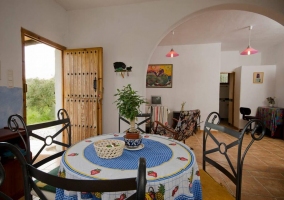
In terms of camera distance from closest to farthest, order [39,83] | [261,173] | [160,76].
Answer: [261,173], [160,76], [39,83]

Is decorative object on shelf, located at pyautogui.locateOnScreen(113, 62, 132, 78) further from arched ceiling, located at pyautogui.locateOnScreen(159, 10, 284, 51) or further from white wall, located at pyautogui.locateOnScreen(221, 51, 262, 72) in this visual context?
white wall, located at pyautogui.locateOnScreen(221, 51, 262, 72)

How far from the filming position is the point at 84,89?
2.96 metres

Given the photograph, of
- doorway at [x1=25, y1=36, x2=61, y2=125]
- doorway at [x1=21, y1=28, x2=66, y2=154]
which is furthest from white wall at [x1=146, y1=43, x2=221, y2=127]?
doorway at [x1=25, y1=36, x2=61, y2=125]

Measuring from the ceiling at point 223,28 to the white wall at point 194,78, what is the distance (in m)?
0.32

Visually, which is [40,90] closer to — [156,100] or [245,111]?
[156,100]

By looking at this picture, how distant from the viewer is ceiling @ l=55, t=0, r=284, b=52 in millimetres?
2947

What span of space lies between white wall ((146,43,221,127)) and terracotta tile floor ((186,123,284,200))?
69.6 inches

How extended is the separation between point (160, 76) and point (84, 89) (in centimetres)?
316

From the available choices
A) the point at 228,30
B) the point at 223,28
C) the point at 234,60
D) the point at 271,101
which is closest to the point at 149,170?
the point at 223,28

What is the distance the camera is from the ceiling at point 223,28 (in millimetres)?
2947

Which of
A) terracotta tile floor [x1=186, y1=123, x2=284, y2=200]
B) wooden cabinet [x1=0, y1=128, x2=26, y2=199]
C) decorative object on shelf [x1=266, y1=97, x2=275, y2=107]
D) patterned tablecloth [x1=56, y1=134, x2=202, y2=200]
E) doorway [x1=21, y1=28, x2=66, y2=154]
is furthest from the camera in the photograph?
decorative object on shelf [x1=266, y1=97, x2=275, y2=107]

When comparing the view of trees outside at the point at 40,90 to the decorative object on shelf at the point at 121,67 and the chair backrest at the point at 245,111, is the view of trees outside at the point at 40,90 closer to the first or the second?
the decorative object on shelf at the point at 121,67

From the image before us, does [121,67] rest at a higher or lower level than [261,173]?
higher

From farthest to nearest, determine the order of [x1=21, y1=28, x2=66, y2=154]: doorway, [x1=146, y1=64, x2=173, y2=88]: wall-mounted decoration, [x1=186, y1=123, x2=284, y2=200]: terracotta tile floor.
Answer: [x1=146, y1=64, x2=173, y2=88]: wall-mounted decoration → [x1=21, y1=28, x2=66, y2=154]: doorway → [x1=186, y1=123, x2=284, y2=200]: terracotta tile floor
